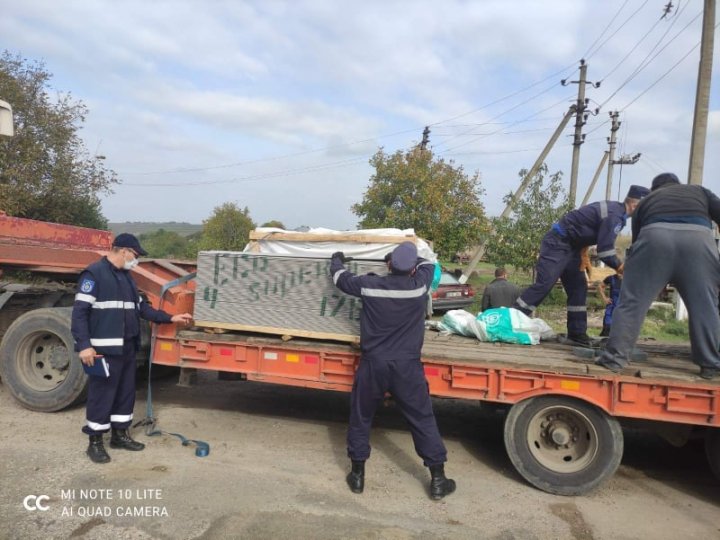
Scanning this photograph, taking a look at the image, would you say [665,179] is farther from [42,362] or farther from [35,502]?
[42,362]

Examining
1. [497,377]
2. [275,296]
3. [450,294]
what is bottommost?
[497,377]

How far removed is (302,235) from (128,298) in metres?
1.78

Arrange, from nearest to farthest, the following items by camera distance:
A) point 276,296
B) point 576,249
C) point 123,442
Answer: point 123,442, point 276,296, point 576,249

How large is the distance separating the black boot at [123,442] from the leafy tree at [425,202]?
47.6ft

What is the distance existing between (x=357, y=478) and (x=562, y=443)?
1.59 meters

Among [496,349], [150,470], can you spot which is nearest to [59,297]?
[150,470]

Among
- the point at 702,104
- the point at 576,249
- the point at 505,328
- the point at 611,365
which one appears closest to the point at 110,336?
the point at 505,328

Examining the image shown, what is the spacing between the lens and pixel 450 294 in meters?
13.1

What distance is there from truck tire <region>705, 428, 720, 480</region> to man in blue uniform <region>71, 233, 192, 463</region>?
4.54 m

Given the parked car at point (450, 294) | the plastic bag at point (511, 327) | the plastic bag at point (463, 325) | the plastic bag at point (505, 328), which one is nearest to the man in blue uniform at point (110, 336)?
the plastic bag at point (463, 325)

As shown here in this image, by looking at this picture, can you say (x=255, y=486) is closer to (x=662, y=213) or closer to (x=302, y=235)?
(x=302, y=235)

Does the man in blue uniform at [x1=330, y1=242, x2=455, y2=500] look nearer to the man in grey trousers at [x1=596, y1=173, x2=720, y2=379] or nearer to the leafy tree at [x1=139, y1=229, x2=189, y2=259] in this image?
the man in grey trousers at [x1=596, y1=173, x2=720, y2=379]

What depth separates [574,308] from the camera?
567 centimetres

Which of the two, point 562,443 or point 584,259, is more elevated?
point 584,259
